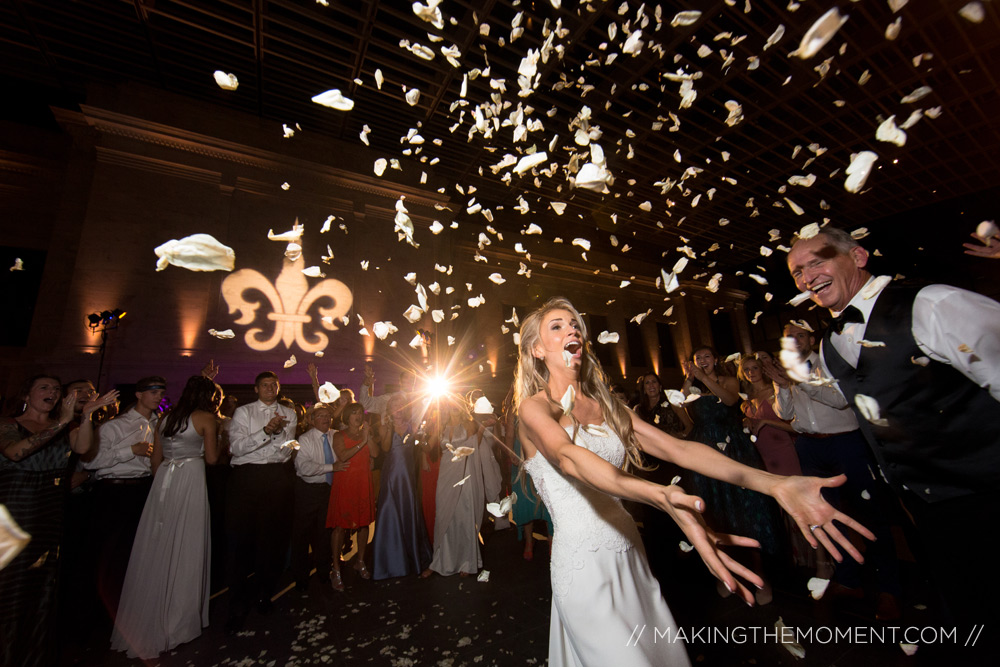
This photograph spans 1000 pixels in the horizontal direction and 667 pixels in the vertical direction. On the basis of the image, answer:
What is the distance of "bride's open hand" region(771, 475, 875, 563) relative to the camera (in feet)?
3.57

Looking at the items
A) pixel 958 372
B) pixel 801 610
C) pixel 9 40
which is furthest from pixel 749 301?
pixel 9 40

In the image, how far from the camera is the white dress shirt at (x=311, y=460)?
4684mm

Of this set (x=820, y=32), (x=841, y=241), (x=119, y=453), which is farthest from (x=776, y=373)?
(x=119, y=453)

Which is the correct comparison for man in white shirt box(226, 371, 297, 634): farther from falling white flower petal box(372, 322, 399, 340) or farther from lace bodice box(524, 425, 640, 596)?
falling white flower petal box(372, 322, 399, 340)

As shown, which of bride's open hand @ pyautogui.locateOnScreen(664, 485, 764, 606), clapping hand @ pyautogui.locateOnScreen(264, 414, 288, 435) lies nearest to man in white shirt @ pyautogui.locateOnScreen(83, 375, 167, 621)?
clapping hand @ pyautogui.locateOnScreen(264, 414, 288, 435)

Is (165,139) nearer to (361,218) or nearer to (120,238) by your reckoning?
(120,238)

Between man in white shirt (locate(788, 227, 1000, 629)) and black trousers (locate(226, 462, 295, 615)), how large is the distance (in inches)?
187

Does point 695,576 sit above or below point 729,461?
below

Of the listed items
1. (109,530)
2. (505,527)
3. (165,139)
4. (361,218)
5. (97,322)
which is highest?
(165,139)

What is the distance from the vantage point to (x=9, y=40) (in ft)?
25.2

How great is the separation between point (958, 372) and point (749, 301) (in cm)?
2548

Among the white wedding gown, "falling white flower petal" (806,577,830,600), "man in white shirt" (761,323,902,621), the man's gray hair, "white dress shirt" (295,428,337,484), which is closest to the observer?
the white wedding gown

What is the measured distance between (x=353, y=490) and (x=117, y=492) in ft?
7.11

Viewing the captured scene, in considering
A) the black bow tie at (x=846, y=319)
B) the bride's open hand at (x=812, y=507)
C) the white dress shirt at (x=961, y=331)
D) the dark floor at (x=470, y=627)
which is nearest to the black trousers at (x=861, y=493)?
the dark floor at (x=470, y=627)
